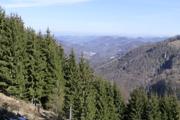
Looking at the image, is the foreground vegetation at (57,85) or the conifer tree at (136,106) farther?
the conifer tree at (136,106)

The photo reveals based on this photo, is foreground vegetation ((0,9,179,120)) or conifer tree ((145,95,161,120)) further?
conifer tree ((145,95,161,120))

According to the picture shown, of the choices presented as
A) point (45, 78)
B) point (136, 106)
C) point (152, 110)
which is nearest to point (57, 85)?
point (45, 78)

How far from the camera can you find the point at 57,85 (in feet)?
217

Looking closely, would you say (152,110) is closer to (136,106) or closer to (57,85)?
(136,106)

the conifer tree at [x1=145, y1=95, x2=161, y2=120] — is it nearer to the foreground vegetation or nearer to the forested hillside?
the foreground vegetation

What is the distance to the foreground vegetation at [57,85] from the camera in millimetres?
57469

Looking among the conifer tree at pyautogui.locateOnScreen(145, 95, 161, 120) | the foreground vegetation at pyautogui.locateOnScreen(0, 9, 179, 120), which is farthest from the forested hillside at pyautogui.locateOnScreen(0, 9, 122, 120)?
the conifer tree at pyautogui.locateOnScreen(145, 95, 161, 120)

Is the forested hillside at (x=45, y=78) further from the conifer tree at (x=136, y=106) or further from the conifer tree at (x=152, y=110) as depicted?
the conifer tree at (x=152, y=110)

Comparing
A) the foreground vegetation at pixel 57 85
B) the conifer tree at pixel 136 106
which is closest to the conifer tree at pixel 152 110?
the foreground vegetation at pixel 57 85

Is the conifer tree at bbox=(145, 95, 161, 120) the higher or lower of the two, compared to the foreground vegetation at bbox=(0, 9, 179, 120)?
lower

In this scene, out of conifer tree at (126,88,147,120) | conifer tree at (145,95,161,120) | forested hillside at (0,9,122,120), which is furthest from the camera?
conifer tree at (145,95,161,120)

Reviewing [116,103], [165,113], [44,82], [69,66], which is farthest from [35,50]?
[165,113]

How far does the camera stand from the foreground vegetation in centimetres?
5747

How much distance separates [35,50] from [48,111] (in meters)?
10.2
